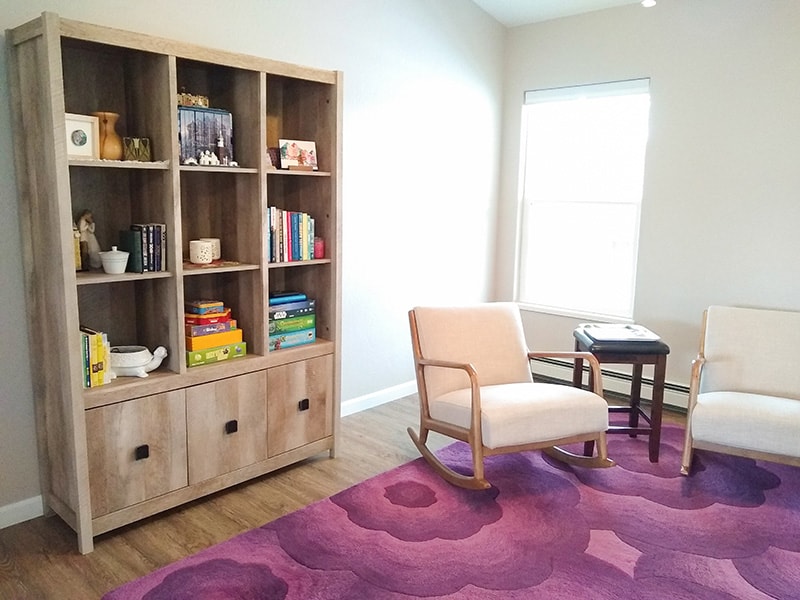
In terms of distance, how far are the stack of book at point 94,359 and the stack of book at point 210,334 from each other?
1.13 feet

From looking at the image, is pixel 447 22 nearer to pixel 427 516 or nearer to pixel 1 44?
pixel 1 44

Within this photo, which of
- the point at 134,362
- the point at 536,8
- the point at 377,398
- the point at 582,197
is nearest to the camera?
the point at 134,362

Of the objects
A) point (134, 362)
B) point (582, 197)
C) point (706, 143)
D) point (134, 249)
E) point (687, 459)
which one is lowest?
point (687, 459)

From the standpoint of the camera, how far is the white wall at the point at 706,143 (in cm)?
360

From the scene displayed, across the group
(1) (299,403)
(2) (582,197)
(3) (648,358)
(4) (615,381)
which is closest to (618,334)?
(3) (648,358)

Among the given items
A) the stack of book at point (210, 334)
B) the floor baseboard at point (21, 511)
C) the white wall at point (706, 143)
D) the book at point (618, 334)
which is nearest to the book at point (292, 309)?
the stack of book at point (210, 334)

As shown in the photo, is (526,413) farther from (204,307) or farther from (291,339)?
(204,307)

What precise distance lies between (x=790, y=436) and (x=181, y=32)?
10.5 ft

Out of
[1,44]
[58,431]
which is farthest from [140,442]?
[1,44]

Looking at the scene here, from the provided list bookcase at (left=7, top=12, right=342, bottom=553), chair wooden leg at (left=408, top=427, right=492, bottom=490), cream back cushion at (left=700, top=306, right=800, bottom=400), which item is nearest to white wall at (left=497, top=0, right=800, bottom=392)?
cream back cushion at (left=700, top=306, right=800, bottom=400)

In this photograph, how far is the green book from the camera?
2465 mm

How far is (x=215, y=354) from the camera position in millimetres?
2785

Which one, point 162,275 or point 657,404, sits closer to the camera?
point 162,275

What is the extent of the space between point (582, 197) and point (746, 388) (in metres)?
1.77
